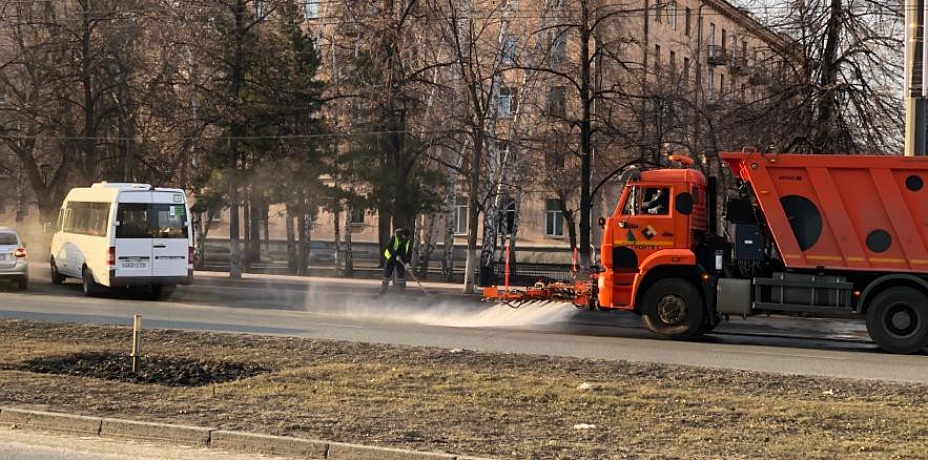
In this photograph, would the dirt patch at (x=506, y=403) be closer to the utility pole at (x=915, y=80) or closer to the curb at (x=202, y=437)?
the curb at (x=202, y=437)

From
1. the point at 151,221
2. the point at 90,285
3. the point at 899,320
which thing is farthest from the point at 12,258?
the point at 899,320

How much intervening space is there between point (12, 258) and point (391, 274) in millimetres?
9281

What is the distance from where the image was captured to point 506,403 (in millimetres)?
9438

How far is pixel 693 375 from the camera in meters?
11.5

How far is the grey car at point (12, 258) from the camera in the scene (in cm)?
2391

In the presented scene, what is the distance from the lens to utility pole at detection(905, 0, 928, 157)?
54.7 ft

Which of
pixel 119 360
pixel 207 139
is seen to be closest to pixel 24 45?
pixel 207 139

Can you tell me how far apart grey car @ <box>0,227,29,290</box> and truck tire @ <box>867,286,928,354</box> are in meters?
19.4

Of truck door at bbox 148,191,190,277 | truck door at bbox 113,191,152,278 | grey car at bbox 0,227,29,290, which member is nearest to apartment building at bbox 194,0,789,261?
truck door at bbox 148,191,190,277

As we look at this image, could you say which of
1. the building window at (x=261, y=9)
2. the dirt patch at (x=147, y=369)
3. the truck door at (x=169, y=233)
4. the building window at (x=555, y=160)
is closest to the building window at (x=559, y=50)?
the building window at (x=555, y=160)

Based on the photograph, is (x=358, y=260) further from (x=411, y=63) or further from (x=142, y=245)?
(x=142, y=245)

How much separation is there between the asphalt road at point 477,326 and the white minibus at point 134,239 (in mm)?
634

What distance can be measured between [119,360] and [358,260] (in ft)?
131

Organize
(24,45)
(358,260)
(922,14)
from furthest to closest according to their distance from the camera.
A: (358,260) < (24,45) < (922,14)
